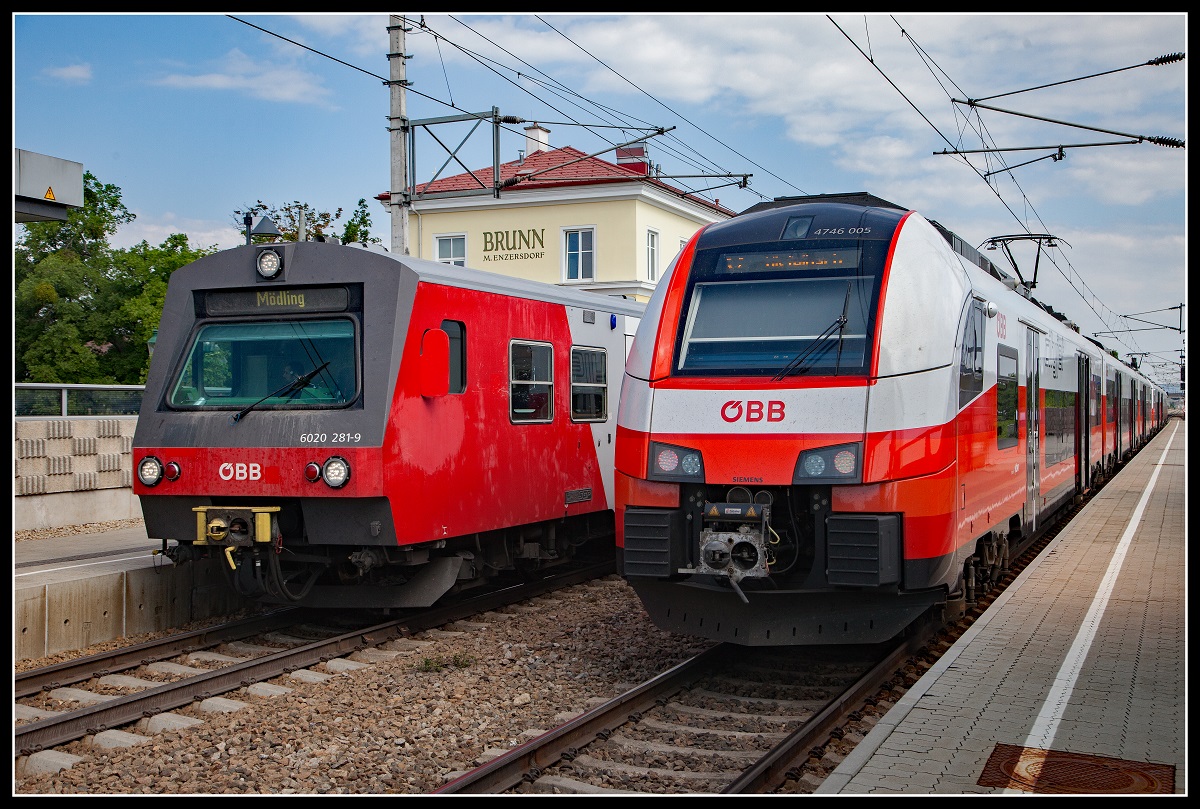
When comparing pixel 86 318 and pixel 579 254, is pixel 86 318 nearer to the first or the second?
pixel 86 318

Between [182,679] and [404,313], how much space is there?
10.5 ft

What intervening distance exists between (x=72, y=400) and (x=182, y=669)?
24.5ft

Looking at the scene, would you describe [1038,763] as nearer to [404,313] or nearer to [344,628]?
[404,313]

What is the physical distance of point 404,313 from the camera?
9266mm

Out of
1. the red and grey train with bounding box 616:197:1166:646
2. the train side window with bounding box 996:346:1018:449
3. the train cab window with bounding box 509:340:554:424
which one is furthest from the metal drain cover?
the train cab window with bounding box 509:340:554:424

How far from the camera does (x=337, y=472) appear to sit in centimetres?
900

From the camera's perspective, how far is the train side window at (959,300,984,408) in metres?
8.10

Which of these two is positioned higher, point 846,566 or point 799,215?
point 799,215

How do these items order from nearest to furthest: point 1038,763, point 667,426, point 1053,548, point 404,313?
point 1038,763
point 667,426
point 404,313
point 1053,548

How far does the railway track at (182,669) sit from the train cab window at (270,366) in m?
1.95

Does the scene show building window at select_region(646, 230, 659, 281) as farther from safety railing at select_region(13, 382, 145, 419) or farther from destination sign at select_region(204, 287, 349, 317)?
destination sign at select_region(204, 287, 349, 317)

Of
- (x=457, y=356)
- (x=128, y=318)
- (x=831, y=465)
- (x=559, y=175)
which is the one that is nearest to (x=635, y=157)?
(x=559, y=175)

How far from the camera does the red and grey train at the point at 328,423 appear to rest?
915 centimetres

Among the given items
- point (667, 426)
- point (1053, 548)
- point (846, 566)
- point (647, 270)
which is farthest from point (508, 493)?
point (647, 270)
